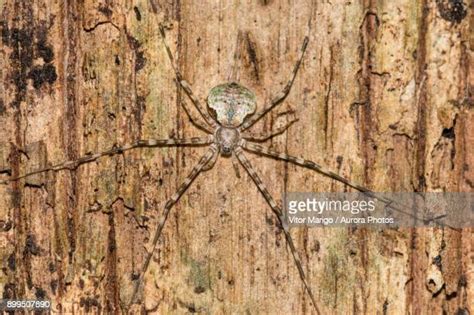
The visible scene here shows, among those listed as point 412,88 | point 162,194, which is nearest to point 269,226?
point 162,194

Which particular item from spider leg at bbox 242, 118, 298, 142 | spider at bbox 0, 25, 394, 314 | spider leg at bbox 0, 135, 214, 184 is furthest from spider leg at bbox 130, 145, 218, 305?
spider leg at bbox 242, 118, 298, 142

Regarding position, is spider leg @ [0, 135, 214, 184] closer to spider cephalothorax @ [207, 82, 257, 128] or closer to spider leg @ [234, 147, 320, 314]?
spider cephalothorax @ [207, 82, 257, 128]

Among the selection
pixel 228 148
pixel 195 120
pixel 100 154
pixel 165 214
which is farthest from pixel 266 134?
pixel 100 154

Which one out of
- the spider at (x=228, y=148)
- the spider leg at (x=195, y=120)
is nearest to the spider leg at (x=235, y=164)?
the spider at (x=228, y=148)

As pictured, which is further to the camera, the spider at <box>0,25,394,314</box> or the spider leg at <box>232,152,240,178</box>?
the spider leg at <box>232,152,240,178</box>

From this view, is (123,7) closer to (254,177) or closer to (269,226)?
(254,177)

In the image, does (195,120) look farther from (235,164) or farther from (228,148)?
(235,164)

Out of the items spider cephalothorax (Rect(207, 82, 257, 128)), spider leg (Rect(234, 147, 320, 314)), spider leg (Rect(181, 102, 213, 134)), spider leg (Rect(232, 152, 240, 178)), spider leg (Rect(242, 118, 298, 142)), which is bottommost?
spider leg (Rect(234, 147, 320, 314))
